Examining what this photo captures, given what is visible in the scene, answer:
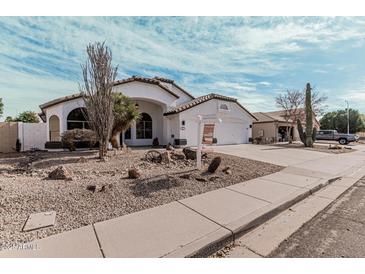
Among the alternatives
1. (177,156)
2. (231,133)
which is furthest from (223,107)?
(177,156)

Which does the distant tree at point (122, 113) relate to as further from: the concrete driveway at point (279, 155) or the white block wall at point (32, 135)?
the white block wall at point (32, 135)

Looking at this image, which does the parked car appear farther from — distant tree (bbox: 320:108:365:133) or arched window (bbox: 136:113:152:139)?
arched window (bbox: 136:113:152:139)

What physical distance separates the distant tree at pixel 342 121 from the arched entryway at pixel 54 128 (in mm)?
56185

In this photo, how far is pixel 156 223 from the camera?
3.67 meters

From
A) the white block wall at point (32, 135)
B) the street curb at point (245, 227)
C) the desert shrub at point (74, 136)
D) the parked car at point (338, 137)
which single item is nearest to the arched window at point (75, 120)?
the desert shrub at point (74, 136)

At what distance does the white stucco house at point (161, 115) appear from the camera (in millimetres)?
14578

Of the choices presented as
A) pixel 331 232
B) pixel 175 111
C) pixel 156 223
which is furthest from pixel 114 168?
pixel 175 111

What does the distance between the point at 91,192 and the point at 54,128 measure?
41.6 feet

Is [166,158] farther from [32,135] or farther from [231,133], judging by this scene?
[231,133]

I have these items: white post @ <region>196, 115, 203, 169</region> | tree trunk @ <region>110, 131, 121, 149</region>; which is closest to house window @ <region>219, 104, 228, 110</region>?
tree trunk @ <region>110, 131, 121, 149</region>

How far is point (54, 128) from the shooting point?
15.1 m

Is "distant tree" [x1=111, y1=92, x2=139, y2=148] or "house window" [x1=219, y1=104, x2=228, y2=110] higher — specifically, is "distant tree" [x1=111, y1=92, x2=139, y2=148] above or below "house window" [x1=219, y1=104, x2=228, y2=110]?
below

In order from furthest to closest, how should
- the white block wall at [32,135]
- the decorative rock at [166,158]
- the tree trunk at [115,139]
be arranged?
the white block wall at [32,135]
the tree trunk at [115,139]
the decorative rock at [166,158]

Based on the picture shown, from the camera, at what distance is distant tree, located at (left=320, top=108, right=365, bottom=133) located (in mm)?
45594
